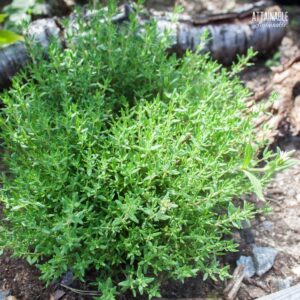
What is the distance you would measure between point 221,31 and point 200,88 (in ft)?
4.69

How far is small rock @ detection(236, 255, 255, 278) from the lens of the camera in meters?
2.54

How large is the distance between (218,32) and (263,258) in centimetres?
220

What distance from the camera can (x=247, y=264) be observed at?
101 inches

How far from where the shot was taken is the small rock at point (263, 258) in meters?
2.55

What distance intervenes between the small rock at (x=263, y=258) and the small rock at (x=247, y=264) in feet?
0.08

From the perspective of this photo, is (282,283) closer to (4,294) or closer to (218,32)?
(4,294)

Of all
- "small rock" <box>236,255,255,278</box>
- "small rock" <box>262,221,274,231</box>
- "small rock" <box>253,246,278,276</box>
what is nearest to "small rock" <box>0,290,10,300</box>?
"small rock" <box>236,255,255,278</box>

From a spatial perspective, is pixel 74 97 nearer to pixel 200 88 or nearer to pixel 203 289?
pixel 200 88

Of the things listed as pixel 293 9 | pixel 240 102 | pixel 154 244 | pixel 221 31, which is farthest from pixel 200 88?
pixel 293 9

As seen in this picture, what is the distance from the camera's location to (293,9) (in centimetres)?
487

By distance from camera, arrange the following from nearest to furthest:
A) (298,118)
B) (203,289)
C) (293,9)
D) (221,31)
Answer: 1. (203,289)
2. (298,118)
3. (221,31)
4. (293,9)

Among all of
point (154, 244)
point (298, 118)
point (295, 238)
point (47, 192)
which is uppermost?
point (47, 192)

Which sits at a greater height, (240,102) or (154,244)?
(240,102)

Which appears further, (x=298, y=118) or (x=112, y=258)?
(x=298, y=118)
